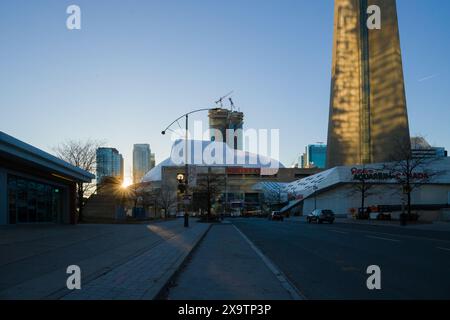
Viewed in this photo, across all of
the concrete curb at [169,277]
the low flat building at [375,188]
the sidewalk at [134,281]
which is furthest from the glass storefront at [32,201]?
the low flat building at [375,188]

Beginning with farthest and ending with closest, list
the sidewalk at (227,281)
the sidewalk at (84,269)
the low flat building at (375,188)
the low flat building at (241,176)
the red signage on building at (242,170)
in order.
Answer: the red signage on building at (242,170) < the low flat building at (241,176) < the low flat building at (375,188) < the sidewalk at (227,281) < the sidewalk at (84,269)

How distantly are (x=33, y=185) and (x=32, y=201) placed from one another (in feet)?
4.00

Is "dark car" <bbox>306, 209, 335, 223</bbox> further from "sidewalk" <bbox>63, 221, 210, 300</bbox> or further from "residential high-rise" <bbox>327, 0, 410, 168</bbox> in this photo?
"residential high-rise" <bbox>327, 0, 410, 168</bbox>

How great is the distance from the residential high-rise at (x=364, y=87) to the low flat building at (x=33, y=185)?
8920cm

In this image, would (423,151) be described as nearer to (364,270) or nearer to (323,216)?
(323,216)

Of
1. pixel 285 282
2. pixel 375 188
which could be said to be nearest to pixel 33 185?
pixel 285 282

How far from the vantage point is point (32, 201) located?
122ft

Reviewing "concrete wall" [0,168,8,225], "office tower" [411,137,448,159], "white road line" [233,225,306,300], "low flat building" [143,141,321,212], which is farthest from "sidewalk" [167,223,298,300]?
"low flat building" [143,141,321,212]

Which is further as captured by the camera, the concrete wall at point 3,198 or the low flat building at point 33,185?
Answer: the concrete wall at point 3,198

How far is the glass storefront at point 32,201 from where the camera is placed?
3328 centimetres

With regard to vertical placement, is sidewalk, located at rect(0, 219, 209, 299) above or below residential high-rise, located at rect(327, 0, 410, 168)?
below

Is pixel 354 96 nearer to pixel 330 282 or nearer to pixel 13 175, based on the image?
pixel 13 175

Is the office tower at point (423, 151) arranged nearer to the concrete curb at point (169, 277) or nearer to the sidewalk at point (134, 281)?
the concrete curb at point (169, 277)

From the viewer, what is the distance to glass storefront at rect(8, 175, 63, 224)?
3328 centimetres
